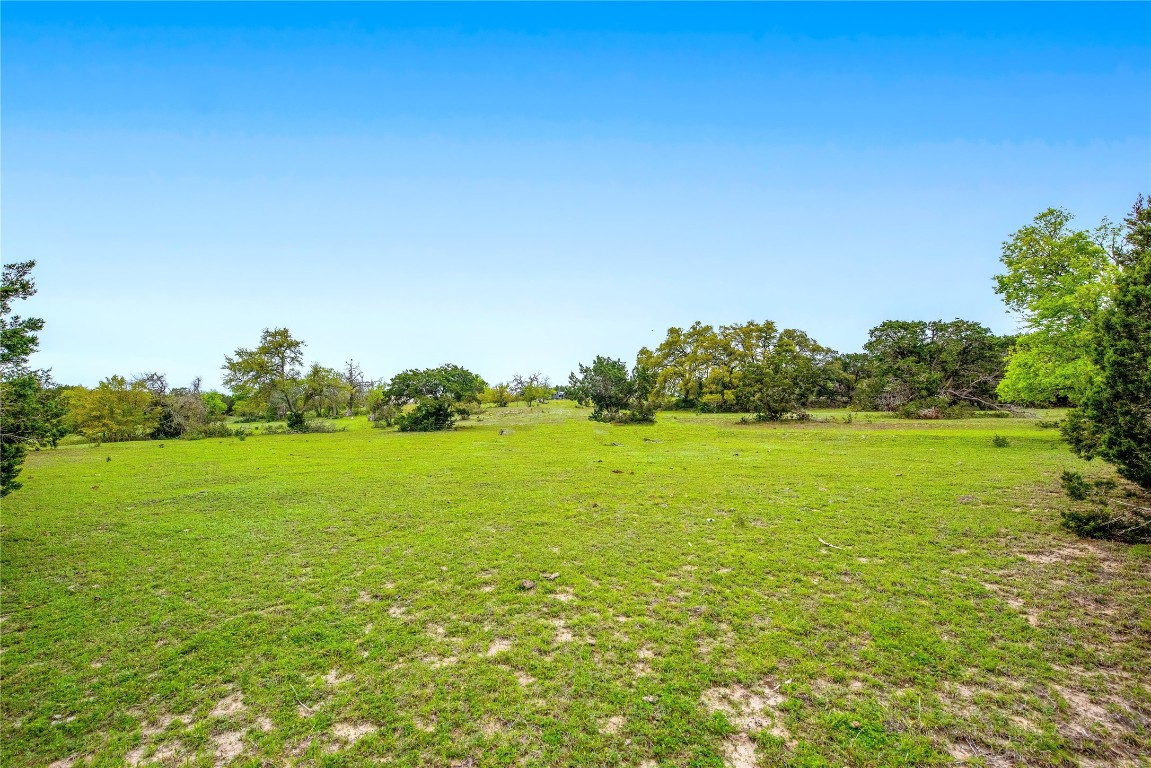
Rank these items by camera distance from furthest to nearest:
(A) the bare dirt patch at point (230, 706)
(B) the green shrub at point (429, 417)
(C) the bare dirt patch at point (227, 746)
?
(B) the green shrub at point (429, 417)
(A) the bare dirt patch at point (230, 706)
(C) the bare dirt patch at point (227, 746)

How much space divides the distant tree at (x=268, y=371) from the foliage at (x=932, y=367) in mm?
51290

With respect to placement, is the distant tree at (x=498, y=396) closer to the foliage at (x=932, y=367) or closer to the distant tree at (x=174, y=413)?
the distant tree at (x=174, y=413)

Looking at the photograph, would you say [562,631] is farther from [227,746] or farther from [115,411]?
[115,411]

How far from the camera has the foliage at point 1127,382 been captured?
713 cm

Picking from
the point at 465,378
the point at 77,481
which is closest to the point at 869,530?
the point at 77,481

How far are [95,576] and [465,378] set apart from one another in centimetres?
2733

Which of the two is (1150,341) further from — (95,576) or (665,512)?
(95,576)

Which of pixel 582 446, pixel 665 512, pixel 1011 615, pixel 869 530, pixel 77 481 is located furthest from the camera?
pixel 582 446

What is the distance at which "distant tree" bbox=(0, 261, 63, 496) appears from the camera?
23.4 ft

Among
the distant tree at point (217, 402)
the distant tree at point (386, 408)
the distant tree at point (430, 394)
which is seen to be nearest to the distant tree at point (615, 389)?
the distant tree at point (430, 394)

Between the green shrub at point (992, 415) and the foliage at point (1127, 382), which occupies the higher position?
the foliage at point (1127, 382)

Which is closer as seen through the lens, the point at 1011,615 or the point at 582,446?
the point at 1011,615

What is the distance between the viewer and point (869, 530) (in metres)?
8.09

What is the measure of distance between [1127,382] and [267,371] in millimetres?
50916
